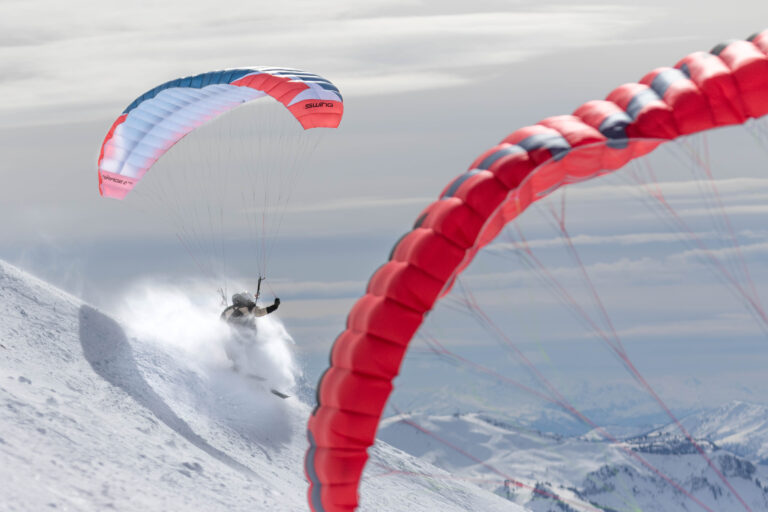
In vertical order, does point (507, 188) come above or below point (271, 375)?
below

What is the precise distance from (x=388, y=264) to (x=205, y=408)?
51.9 feet

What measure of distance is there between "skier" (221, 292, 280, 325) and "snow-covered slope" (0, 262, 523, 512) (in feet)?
9.80

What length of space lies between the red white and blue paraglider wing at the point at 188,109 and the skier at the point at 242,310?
13.7 ft

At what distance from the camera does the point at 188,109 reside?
28.3 m

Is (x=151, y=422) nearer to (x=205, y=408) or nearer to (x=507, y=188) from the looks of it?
(x=205, y=408)

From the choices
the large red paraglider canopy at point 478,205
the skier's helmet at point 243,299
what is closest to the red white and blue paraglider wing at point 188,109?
the skier's helmet at point 243,299

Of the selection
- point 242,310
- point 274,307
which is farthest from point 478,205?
point 242,310

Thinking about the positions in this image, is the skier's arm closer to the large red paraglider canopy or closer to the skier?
the skier

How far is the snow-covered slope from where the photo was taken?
23.5 meters

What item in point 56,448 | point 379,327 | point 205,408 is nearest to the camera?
point 379,327

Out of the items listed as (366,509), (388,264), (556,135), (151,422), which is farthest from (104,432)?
(556,135)

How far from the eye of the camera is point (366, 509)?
32.4 metres

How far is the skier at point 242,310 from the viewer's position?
2847 centimetres

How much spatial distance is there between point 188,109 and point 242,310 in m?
5.35
